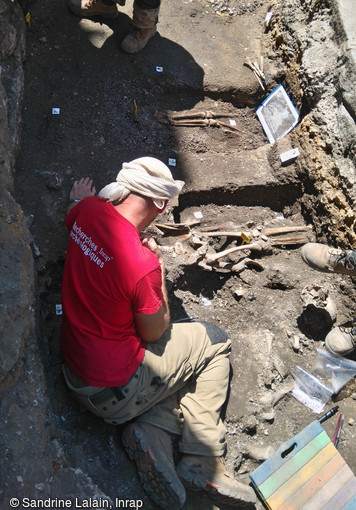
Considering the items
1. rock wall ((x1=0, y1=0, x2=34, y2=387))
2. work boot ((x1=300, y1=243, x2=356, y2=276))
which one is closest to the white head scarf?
rock wall ((x1=0, y1=0, x2=34, y2=387))

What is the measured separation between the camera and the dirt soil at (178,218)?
128 inches

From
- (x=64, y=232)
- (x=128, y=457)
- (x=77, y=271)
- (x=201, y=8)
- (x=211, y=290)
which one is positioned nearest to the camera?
(x=77, y=271)

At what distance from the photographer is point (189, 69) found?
5.29 meters

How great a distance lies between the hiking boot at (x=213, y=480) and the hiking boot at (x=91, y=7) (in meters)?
4.45

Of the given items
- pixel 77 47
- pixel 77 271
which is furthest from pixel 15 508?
pixel 77 47

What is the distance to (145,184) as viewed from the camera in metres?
2.82

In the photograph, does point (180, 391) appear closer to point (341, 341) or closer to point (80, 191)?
point (341, 341)

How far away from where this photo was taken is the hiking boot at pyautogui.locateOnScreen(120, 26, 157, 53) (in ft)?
16.3

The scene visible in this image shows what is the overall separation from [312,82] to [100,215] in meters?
3.17

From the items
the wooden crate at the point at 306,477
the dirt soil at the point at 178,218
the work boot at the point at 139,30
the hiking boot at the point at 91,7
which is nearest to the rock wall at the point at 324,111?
the dirt soil at the point at 178,218

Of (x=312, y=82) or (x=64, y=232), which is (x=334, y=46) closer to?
(x=312, y=82)

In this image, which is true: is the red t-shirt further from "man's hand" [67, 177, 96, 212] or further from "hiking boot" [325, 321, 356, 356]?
"hiking boot" [325, 321, 356, 356]

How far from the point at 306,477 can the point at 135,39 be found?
446 cm

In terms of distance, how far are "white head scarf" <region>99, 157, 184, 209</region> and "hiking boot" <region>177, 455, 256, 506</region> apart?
1678 mm
